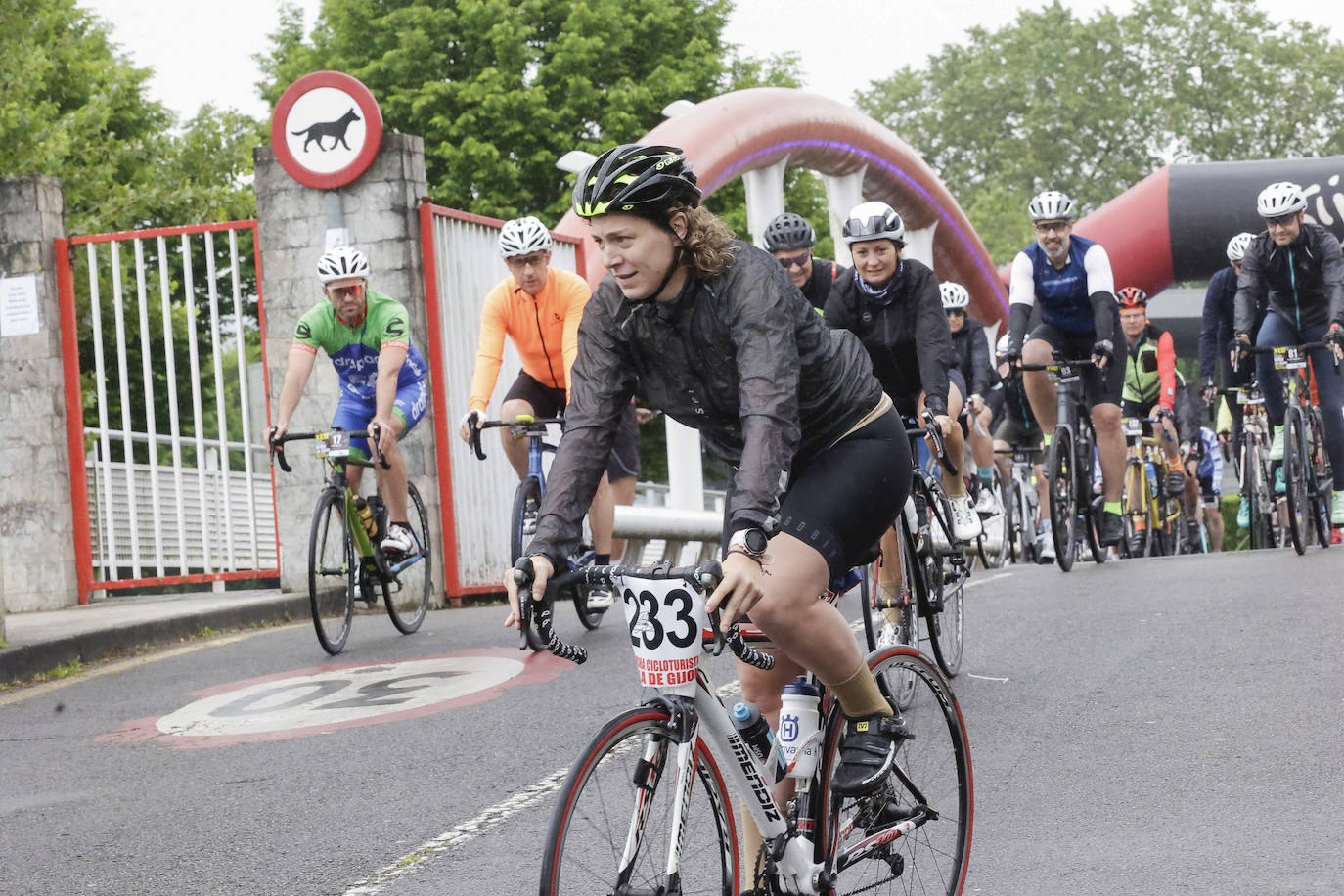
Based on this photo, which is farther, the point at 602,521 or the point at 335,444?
the point at 335,444

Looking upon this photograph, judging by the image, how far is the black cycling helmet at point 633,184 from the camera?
134 inches

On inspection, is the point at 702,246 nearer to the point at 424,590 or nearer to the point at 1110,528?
the point at 424,590

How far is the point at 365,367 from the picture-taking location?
9.70 m

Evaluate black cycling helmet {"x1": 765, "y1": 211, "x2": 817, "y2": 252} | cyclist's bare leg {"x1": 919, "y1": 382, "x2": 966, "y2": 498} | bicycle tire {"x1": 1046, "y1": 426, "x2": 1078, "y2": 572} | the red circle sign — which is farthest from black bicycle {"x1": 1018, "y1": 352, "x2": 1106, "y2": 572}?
the red circle sign

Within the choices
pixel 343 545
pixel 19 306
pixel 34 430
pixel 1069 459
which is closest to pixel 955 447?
pixel 1069 459

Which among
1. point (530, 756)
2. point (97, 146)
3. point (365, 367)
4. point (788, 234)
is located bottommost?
point (530, 756)

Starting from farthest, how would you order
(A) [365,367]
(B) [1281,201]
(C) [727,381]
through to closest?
(B) [1281,201] → (A) [365,367] → (C) [727,381]

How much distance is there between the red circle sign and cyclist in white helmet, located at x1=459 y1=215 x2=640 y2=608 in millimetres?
3627

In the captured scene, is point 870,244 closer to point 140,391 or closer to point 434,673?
point 434,673

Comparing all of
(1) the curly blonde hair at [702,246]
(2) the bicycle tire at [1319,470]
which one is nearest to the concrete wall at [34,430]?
(2) the bicycle tire at [1319,470]

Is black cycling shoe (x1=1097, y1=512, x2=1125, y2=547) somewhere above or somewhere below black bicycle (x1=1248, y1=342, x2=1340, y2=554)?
below

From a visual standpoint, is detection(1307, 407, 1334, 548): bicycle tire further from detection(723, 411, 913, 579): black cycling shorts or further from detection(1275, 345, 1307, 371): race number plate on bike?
detection(723, 411, 913, 579): black cycling shorts

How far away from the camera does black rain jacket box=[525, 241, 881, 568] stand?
132 inches

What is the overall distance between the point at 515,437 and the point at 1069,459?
3.82 meters
